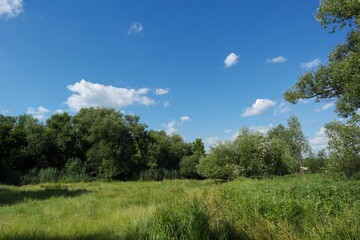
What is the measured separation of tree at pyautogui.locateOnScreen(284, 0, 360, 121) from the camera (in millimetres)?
7956

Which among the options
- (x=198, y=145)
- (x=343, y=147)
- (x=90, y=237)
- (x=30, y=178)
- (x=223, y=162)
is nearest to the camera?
(x=90, y=237)

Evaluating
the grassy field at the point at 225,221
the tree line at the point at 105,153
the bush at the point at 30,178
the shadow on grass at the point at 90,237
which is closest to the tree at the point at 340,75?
the grassy field at the point at 225,221

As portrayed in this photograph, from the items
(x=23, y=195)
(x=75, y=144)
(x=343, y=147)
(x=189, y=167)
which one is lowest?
(x=23, y=195)

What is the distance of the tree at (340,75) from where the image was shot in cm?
796

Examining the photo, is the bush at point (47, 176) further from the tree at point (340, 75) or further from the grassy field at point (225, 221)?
the tree at point (340, 75)

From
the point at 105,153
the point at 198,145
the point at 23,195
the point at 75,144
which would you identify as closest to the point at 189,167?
the point at 198,145

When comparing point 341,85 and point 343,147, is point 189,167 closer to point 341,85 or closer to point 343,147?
point 343,147

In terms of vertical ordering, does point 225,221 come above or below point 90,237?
above

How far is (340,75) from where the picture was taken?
27.9ft

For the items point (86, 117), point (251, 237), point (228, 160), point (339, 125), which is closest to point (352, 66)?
point (339, 125)

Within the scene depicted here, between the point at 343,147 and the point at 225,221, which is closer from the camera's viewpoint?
the point at 225,221

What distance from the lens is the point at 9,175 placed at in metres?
31.8

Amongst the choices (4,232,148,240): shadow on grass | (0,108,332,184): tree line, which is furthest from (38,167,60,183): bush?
(4,232,148,240): shadow on grass

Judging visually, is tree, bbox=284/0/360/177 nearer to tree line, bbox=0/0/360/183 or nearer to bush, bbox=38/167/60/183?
tree line, bbox=0/0/360/183
